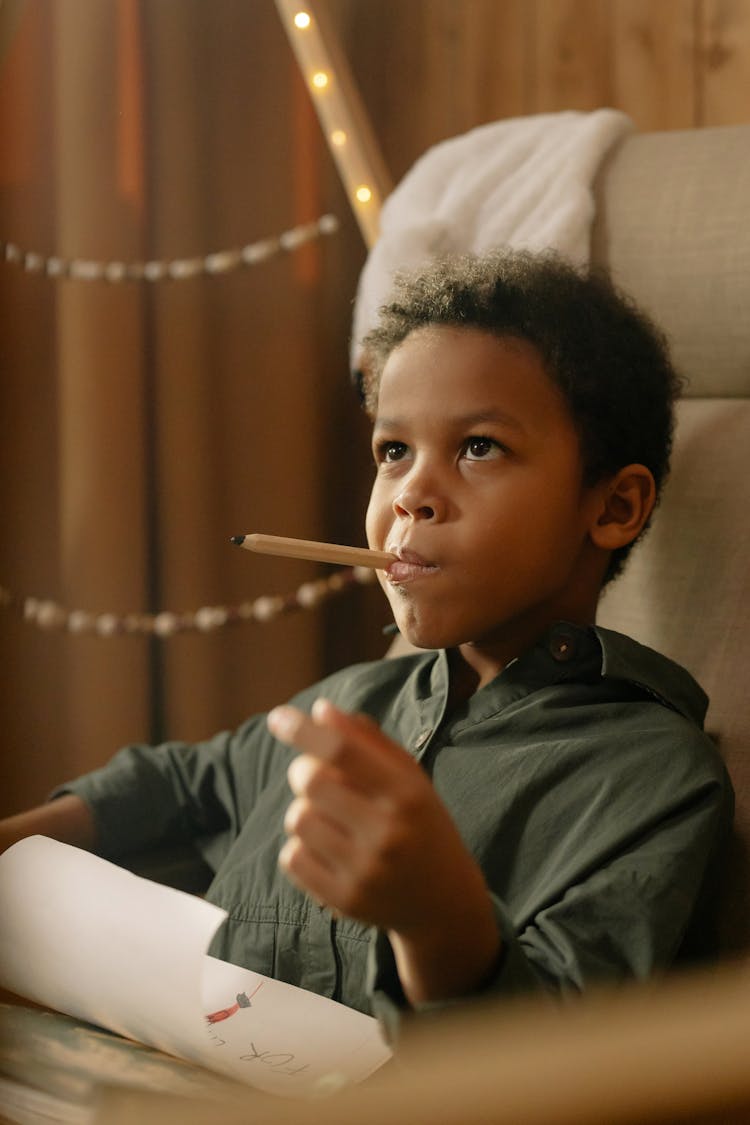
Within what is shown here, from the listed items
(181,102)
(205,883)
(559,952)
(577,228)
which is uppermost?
(181,102)

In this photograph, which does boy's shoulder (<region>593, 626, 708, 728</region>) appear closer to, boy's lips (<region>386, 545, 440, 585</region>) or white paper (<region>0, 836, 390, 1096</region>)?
boy's lips (<region>386, 545, 440, 585</region>)

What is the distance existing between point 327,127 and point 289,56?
0.65 feet

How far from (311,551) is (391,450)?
0.16 metres

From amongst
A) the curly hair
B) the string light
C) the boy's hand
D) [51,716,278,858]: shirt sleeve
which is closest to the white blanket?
the string light

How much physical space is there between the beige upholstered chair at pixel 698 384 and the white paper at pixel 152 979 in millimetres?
310

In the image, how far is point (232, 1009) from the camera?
24.1 inches

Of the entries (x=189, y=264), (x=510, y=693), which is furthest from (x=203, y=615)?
(x=510, y=693)

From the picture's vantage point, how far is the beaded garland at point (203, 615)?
3.50 ft

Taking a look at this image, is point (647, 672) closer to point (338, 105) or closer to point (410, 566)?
point (410, 566)

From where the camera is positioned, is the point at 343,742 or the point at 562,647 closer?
the point at 343,742

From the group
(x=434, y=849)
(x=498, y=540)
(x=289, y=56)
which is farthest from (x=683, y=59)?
(x=434, y=849)

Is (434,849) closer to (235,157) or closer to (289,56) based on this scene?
(235,157)

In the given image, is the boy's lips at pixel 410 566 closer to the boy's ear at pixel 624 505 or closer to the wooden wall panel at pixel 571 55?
the boy's ear at pixel 624 505

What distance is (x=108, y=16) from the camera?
43.5 inches
